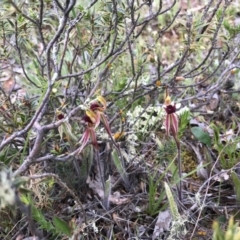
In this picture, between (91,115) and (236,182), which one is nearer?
(91,115)

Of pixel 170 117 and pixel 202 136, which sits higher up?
pixel 170 117

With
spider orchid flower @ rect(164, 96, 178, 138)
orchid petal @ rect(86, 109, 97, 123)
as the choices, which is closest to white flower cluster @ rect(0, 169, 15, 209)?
orchid petal @ rect(86, 109, 97, 123)

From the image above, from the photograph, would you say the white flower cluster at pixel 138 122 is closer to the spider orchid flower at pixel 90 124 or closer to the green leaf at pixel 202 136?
the green leaf at pixel 202 136

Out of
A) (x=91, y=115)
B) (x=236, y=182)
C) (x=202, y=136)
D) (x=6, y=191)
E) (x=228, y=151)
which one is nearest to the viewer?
(x=6, y=191)

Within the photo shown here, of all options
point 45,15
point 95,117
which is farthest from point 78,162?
point 45,15

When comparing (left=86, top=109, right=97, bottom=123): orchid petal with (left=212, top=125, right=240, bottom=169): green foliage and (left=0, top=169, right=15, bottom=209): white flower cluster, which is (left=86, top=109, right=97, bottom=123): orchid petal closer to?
(left=0, top=169, right=15, bottom=209): white flower cluster

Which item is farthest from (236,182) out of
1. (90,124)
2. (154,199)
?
(90,124)

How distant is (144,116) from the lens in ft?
5.57

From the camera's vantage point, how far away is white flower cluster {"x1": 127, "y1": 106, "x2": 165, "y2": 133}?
1.66 m

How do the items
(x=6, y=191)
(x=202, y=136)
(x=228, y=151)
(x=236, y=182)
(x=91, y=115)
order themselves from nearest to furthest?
(x=6, y=191) → (x=91, y=115) → (x=236, y=182) → (x=228, y=151) → (x=202, y=136)

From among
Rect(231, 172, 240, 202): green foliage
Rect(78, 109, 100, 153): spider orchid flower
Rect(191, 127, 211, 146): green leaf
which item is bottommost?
Rect(231, 172, 240, 202): green foliage

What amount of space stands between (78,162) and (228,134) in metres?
0.60

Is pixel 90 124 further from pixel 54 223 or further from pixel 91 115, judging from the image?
pixel 54 223

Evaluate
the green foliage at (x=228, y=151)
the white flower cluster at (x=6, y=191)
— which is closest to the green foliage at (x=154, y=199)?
the green foliage at (x=228, y=151)
